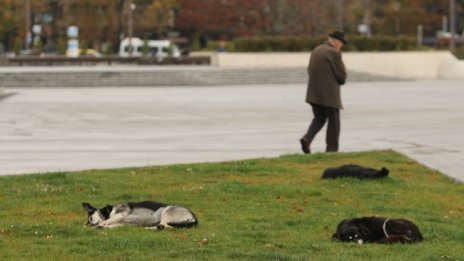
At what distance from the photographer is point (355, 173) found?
13148 mm

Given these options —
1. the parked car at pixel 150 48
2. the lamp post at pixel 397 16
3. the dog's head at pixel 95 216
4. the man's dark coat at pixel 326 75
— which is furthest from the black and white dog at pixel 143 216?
the lamp post at pixel 397 16

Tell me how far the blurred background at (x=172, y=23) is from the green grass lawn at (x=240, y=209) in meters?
57.8

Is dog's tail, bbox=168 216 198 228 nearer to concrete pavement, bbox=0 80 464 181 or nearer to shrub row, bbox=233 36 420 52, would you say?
concrete pavement, bbox=0 80 464 181

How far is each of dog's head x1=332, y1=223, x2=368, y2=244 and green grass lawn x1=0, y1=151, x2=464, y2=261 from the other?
0.09 m

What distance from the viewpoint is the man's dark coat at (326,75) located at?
680 inches

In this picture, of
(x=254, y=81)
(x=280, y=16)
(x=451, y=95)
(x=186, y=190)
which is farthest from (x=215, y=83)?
(x=186, y=190)

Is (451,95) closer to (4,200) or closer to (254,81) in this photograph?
(254,81)

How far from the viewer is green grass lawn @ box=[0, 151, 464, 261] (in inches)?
338

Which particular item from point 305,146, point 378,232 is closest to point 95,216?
point 378,232

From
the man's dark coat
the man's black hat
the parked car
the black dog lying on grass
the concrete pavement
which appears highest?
the man's black hat

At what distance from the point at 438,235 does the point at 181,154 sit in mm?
8944

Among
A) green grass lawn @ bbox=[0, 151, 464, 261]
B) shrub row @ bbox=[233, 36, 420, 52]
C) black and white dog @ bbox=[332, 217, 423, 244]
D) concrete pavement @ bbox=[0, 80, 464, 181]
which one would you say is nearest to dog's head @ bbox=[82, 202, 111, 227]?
green grass lawn @ bbox=[0, 151, 464, 261]

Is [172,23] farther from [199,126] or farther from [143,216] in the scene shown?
[143,216]

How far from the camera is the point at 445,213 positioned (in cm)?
1076
